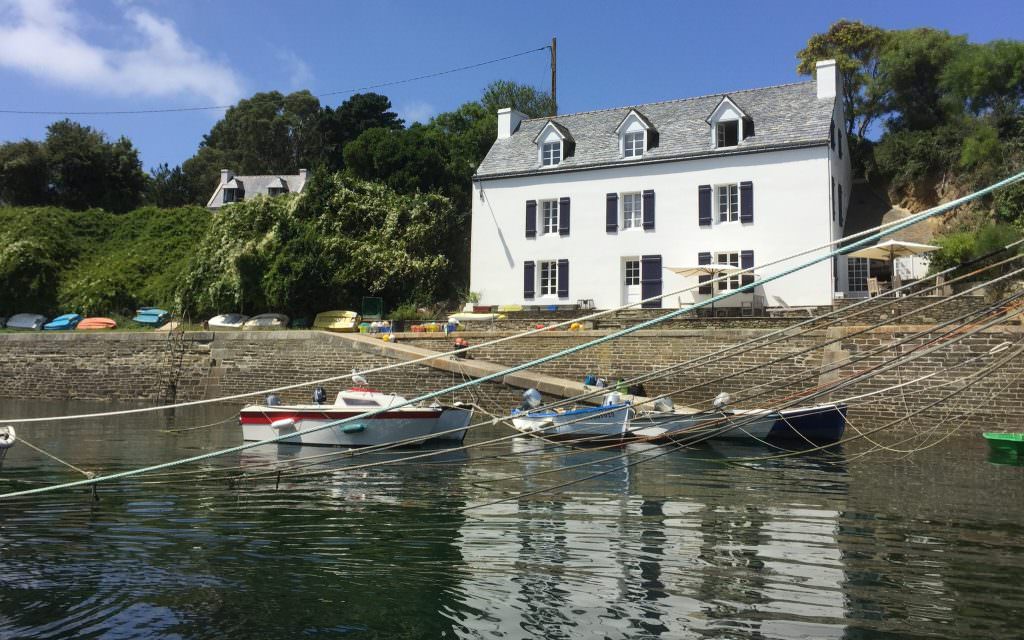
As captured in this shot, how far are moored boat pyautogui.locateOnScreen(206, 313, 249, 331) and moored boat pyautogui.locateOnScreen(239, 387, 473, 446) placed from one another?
13598mm

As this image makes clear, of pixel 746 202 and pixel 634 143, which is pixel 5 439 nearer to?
pixel 746 202

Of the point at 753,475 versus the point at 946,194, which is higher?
the point at 946,194

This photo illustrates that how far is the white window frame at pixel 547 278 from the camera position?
99.8 feet

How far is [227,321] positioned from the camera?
1217 inches

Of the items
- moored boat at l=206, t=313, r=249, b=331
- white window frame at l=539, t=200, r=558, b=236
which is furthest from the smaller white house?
white window frame at l=539, t=200, r=558, b=236

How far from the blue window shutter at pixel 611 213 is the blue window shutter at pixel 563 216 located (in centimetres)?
153

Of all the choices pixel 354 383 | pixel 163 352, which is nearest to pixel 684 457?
pixel 354 383

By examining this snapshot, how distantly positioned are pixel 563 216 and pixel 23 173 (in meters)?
35.1

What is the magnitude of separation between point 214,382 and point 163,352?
267 centimetres

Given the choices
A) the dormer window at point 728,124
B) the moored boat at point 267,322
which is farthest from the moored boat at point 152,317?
the dormer window at point 728,124

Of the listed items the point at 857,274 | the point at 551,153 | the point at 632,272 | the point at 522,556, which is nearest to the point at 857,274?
the point at 857,274

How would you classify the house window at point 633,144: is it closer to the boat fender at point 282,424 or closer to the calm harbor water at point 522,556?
the boat fender at point 282,424

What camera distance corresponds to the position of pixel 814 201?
86.2 feet

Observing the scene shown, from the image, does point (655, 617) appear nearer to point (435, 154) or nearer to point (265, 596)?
point (265, 596)
